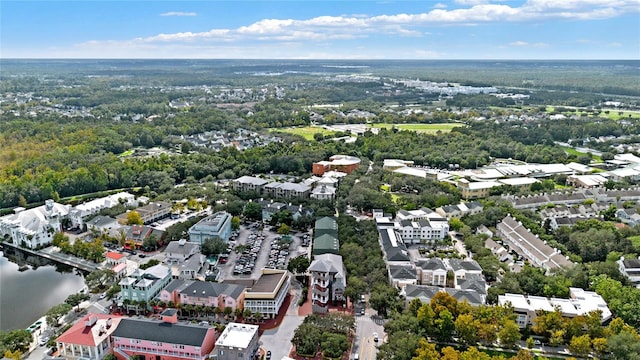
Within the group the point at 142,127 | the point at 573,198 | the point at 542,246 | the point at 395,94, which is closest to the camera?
the point at 542,246

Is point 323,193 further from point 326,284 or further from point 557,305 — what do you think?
point 557,305

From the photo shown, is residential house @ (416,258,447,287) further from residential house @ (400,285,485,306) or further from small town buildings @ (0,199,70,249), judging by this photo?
small town buildings @ (0,199,70,249)

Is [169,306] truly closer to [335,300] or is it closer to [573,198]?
[335,300]

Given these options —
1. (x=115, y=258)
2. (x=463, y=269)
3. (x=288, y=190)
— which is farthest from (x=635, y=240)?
(x=115, y=258)

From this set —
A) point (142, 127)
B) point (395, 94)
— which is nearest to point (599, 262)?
point (142, 127)

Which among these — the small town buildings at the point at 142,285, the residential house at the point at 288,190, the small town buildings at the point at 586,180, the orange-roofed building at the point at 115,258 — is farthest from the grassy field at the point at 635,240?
the orange-roofed building at the point at 115,258

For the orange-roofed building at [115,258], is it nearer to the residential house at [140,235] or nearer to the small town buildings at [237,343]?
the residential house at [140,235]
